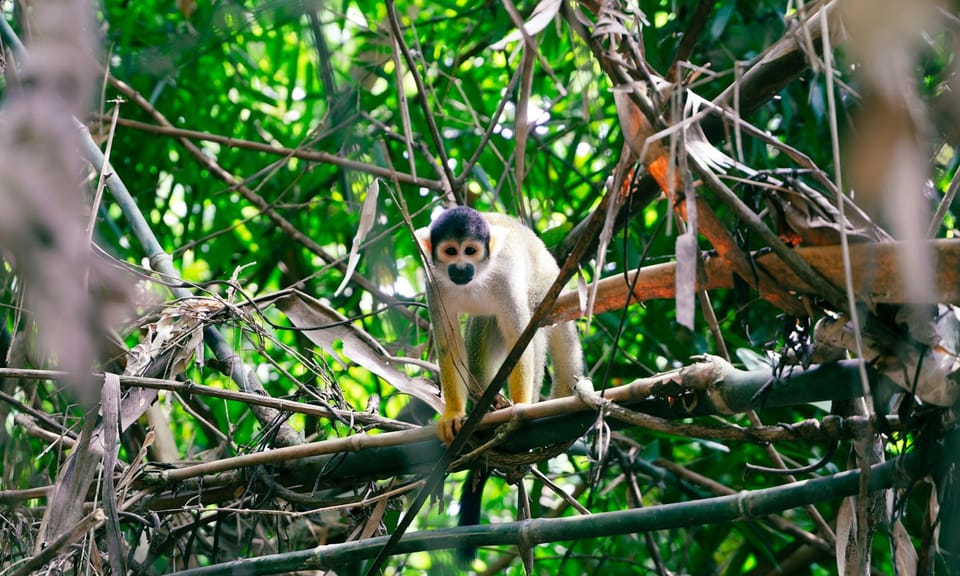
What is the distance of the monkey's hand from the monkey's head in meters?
0.65

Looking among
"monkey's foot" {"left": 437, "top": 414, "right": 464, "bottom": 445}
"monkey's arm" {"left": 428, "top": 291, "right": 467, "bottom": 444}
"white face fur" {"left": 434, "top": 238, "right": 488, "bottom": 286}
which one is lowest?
"monkey's foot" {"left": 437, "top": 414, "right": 464, "bottom": 445}

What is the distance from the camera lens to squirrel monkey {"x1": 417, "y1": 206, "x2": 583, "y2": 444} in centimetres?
356

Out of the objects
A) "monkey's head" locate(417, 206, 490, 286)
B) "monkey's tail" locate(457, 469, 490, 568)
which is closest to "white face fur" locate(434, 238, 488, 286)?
"monkey's head" locate(417, 206, 490, 286)

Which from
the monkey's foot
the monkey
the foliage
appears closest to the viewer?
the foliage

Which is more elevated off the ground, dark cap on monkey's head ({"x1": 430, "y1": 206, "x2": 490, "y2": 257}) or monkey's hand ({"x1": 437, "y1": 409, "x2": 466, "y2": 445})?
dark cap on monkey's head ({"x1": 430, "y1": 206, "x2": 490, "y2": 257})

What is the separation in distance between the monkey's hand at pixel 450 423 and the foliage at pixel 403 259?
183 millimetres

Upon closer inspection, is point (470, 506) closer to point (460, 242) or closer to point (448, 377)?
point (448, 377)

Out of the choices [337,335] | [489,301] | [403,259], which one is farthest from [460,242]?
[403,259]

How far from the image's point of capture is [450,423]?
334 centimetres

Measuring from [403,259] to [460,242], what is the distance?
3.63ft

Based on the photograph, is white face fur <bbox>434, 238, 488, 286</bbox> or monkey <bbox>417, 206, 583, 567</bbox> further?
white face fur <bbox>434, 238, 488, 286</bbox>

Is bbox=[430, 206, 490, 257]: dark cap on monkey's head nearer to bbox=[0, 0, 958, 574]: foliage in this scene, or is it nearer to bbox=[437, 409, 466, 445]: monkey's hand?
bbox=[0, 0, 958, 574]: foliage

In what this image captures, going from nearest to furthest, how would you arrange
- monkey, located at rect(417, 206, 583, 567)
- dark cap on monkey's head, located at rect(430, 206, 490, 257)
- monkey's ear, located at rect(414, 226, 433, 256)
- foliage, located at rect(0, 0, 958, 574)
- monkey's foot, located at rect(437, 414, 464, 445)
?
foliage, located at rect(0, 0, 958, 574), monkey's foot, located at rect(437, 414, 464, 445), monkey, located at rect(417, 206, 583, 567), dark cap on monkey's head, located at rect(430, 206, 490, 257), monkey's ear, located at rect(414, 226, 433, 256)

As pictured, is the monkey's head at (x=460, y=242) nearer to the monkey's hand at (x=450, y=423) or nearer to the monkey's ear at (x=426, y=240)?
the monkey's ear at (x=426, y=240)
